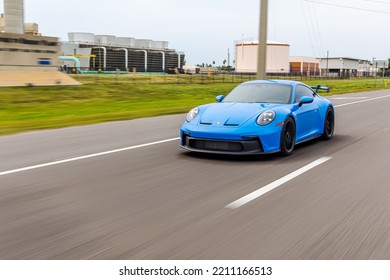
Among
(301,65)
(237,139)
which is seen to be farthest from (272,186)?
(301,65)

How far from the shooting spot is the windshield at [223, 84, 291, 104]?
9.16m

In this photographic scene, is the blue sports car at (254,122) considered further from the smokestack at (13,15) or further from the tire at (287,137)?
the smokestack at (13,15)

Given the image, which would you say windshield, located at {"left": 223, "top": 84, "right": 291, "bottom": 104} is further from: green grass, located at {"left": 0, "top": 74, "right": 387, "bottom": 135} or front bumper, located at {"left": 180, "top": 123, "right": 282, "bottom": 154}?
green grass, located at {"left": 0, "top": 74, "right": 387, "bottom": 135}

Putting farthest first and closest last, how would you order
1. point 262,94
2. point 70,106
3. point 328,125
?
point 70,106
point 328,125
point 262,94

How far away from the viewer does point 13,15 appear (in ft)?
181

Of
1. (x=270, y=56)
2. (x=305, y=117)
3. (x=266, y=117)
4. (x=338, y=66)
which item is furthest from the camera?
(x=338, y=66)

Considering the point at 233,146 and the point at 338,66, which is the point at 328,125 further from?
the point at 338,66

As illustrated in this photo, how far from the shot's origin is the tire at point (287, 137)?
27.5ft

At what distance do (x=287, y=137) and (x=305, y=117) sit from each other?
1.03 meters

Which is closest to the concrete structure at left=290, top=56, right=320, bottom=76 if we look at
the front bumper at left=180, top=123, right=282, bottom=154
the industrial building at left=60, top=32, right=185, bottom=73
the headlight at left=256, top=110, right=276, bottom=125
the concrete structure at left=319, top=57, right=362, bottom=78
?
the concrete structure at left=319, top=57, right=362, bottom=78

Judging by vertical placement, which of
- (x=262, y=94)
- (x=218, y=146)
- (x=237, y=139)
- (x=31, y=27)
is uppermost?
(x=31, y=27)

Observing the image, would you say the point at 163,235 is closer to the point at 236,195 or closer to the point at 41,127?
the point at 236,195

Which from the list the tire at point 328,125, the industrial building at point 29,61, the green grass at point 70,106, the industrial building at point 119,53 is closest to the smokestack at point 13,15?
the industrial building at point 29,61

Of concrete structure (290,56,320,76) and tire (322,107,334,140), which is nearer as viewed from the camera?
tire (322,107,334,140)
